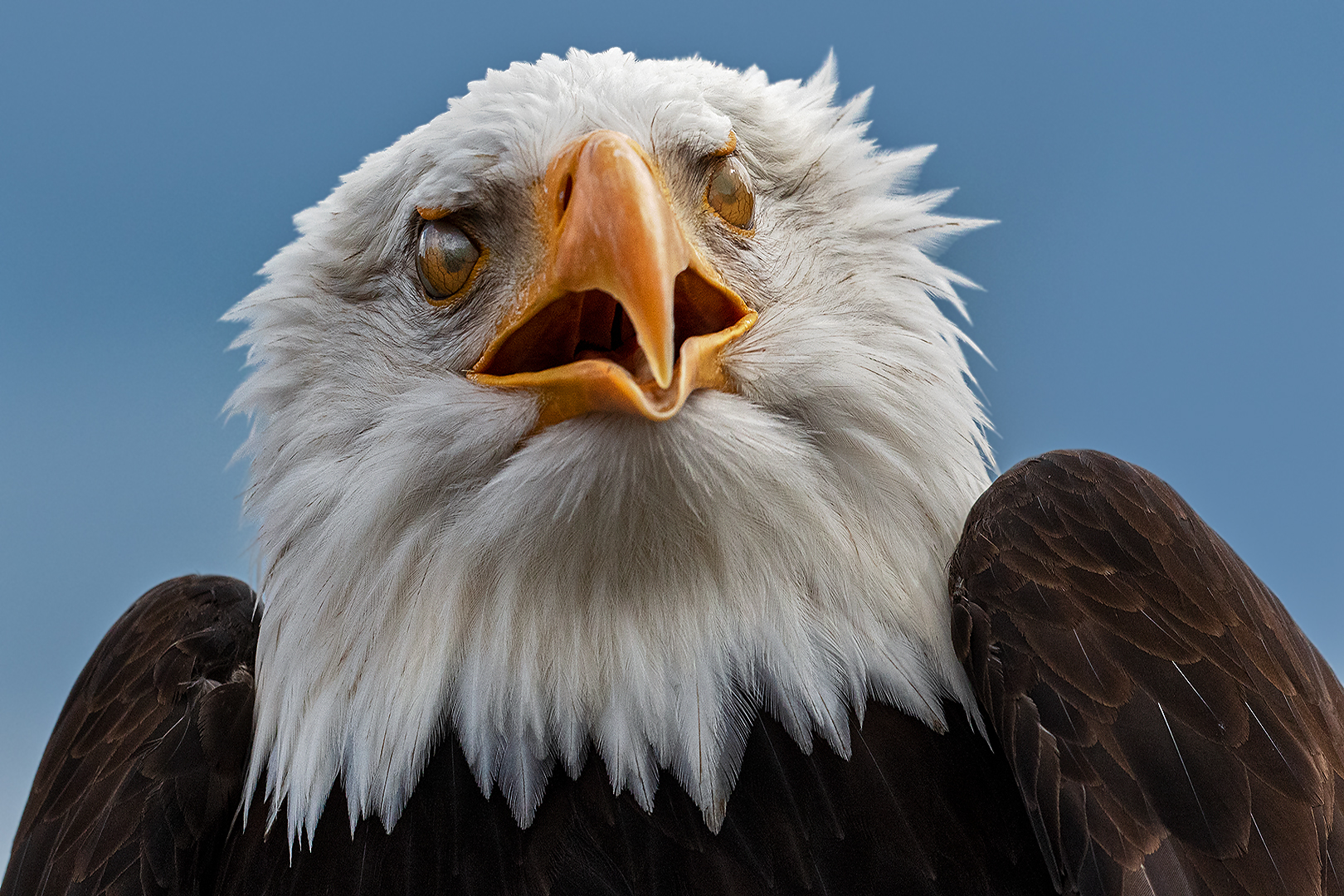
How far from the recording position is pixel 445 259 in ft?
6.33

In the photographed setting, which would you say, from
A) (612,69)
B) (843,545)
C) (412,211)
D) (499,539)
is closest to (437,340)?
(412,211)

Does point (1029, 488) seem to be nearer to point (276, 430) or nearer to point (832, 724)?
point (832, 724)

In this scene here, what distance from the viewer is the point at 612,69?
1.97 meters

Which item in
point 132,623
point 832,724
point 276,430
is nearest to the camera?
point 832,724

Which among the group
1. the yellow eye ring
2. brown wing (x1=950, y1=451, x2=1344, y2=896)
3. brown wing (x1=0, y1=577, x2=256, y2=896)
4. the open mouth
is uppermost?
the yellow eye ring

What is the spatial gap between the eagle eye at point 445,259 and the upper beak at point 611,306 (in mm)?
154

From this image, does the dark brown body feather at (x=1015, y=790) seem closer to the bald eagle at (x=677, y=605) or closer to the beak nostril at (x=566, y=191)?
the bald eagle at (x=677, y=605)

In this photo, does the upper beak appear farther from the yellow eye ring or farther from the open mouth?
the yellow eye ring

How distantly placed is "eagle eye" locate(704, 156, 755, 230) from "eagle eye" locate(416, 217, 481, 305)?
16.2 inches

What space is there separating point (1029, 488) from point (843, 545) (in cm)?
32

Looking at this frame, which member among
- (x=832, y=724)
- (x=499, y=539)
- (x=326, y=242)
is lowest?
(x=832, y=724)

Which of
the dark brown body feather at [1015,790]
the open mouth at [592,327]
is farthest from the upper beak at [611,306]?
the dark brown body feather at [1015,790]

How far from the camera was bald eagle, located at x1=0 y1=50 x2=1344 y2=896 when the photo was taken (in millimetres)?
1640

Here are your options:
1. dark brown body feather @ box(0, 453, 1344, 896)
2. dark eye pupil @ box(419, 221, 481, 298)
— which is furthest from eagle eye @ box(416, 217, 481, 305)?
dark brown body feather @ box(0, 453, 1344, 896)
